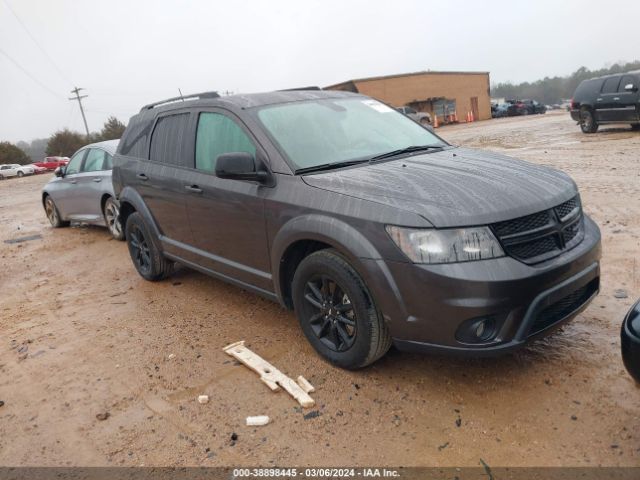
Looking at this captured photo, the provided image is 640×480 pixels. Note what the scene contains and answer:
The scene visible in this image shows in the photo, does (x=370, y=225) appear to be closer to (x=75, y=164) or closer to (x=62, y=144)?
(x=75, y=164)

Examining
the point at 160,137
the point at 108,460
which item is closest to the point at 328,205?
the point at 108,460

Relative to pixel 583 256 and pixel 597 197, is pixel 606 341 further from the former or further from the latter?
pixel 597 197

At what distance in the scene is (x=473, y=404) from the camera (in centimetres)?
293

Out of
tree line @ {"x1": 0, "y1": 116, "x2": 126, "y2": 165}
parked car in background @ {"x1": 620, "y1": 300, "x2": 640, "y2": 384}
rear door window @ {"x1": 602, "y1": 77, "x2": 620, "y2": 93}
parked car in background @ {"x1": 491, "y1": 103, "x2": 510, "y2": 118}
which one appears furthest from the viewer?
tree line @ {"x1": 0, "y1": 116, "x2": 126, "y2": 165}

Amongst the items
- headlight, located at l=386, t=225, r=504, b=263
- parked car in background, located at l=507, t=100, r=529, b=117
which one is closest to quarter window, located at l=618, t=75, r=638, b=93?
headlight, located at l=386, t=225, r=504, b=263

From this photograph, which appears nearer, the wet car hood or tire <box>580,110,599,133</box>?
the wet car hood

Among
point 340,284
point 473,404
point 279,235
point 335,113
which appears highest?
point 335,113

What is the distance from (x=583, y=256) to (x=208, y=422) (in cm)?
238

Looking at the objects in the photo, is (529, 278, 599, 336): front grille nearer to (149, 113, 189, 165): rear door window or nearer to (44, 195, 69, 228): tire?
(149, 113, 189, 165): rear door window

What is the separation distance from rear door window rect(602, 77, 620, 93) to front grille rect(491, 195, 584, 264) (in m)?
14.3

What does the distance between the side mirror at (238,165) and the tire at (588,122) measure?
15554 mm

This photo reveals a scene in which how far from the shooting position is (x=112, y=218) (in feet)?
26.6

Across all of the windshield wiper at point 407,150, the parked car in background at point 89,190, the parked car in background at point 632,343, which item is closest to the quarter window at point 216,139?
the windshield wiper at point 407,150

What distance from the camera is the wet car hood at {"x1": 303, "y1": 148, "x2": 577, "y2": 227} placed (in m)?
2.74
